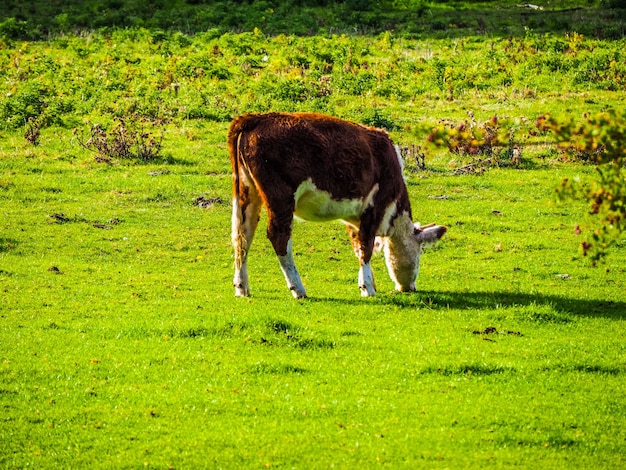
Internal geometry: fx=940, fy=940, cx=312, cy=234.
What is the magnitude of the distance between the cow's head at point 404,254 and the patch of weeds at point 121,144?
1264 centimetres

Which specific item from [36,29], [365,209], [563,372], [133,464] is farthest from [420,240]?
[36,29]

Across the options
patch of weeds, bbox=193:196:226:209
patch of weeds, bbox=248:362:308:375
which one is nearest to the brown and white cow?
patch of weeds, bbox=248:362:308:375

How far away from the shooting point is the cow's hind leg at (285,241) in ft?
53.1

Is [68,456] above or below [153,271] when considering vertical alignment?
above

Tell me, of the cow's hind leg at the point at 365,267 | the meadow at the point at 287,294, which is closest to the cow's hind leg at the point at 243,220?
the meadow at the point at 287,294

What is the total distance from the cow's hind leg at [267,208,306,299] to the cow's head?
2.17 meters

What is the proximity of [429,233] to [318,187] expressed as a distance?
2.96m

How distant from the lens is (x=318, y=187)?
1661cm

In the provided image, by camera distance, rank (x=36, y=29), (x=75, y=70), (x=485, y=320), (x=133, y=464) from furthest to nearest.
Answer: (x=36, y=29), (x=75, y=70), (x=485, y=320), (x=133, y=464)

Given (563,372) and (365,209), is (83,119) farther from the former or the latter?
(563,372)

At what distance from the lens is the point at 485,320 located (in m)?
15.8

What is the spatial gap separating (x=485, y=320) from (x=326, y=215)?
11.4 ft

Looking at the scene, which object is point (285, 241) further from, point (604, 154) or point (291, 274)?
point (604, 154)

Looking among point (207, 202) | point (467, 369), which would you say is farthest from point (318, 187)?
point (207, 202)
